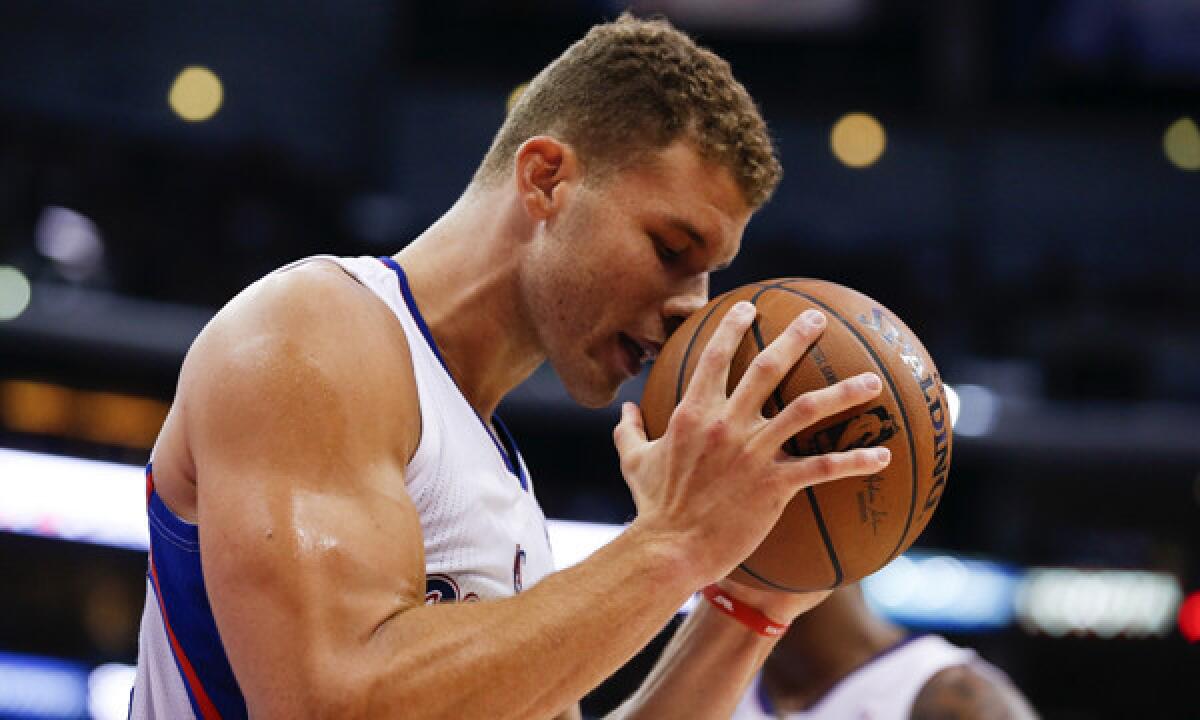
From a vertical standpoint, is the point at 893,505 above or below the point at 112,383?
above

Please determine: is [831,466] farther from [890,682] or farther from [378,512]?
[890,682]

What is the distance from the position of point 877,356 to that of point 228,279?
32.1 ft

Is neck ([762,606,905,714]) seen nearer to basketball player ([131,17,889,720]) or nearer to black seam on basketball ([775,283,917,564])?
basketball player ([131,17,889,720])

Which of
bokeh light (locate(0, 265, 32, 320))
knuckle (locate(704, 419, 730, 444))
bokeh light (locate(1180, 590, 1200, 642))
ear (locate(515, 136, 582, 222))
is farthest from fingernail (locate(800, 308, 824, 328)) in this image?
bokeh light (locate(1180, 590, 1200, 642))

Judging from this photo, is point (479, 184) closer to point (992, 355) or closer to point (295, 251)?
point (295, 251)

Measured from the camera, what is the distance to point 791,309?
6.94 feet

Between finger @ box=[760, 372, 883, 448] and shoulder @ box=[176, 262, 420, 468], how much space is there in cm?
54

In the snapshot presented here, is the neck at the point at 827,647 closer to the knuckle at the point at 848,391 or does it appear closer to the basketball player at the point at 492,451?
the basketball player at the point at 492,451

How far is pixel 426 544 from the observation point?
80.6 inches

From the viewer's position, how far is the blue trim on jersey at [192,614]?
194 centimetres

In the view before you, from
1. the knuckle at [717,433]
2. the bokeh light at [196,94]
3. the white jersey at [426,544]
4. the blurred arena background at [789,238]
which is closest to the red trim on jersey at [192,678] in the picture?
the white jersey at [426,544]

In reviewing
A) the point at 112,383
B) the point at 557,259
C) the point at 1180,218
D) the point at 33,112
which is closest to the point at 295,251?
the point at 112,383

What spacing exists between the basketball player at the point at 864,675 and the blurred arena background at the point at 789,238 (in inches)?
261

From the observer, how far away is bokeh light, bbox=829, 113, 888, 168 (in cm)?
1386
